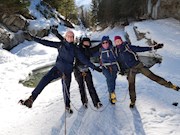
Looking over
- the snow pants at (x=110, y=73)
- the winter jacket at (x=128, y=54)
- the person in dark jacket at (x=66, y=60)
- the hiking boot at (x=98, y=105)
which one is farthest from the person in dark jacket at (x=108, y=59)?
the hiking boot at (x=98, y=105)

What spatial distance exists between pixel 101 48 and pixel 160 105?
8.01 feet

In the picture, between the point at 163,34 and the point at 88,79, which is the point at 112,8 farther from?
the point at 88,79

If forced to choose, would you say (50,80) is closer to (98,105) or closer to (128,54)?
(98,105)

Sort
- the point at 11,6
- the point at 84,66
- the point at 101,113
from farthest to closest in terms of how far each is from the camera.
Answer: the point at 11,6, the point at 101,113, the point at 84,66

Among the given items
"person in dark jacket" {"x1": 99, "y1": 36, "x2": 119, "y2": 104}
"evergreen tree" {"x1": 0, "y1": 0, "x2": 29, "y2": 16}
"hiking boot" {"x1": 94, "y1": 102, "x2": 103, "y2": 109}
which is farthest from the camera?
"evergreen tree" {"x1": 0, "y1": 0, "x2": 29, "y2": 16}

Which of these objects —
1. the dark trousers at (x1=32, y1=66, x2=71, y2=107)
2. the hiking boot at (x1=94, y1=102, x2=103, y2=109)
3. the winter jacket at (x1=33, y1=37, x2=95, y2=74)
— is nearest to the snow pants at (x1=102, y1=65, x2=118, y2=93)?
the hiking boot at (x1=94, y1=102, x2=103, y2=109)

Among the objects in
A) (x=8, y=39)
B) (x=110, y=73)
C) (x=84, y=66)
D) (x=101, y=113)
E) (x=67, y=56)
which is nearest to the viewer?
(x=67, y=56)

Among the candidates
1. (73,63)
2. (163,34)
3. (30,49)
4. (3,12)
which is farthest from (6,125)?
(3,12)

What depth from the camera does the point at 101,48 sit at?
834 centimetres

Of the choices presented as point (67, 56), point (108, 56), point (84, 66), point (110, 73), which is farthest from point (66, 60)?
point (110, 73)

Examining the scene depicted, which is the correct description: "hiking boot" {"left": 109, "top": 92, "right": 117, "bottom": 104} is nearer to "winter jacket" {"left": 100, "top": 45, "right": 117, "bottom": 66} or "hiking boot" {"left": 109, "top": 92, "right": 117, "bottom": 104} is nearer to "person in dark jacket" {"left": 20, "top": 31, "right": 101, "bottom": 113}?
"winter jacket" {"left": 100, "top": 45, "right": 117, "bottom": 66}

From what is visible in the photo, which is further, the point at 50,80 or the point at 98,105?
the point at 98,105

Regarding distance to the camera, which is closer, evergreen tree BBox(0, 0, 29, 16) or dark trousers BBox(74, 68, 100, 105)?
dark trousers BBox(74, 68, 100, 105)

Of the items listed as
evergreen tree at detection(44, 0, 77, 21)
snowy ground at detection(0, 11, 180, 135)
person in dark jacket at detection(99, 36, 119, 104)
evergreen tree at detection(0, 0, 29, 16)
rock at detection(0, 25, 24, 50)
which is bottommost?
evergreen tree at detection(44, 0, 77, 21)
